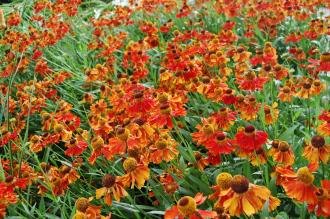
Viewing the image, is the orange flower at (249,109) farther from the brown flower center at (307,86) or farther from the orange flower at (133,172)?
the orange flower at (133,172)

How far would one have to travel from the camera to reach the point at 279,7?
3.41 m

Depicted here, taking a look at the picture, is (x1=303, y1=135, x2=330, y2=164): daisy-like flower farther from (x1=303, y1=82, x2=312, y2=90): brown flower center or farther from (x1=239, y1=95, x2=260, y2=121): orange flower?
(x1=303, y1=82, x2=312, y2=90): brown flower center

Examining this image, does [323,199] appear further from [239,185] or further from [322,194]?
[239,185]

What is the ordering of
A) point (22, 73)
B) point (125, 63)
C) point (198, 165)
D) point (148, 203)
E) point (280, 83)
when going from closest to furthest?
point (198, 165) < point (148, 203) < point (280, 83) < point (125, 63) < point (22, 73)

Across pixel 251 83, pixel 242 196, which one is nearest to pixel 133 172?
pixel 242 196

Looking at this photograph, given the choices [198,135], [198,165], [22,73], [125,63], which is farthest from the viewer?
[22,73]

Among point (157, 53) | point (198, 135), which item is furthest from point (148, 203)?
point (157, 53)

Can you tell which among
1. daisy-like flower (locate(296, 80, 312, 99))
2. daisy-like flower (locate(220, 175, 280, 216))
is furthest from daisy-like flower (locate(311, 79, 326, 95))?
daisy-like flower (locate(220, 175, 280, 216))

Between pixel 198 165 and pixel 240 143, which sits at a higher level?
pixel 240 143

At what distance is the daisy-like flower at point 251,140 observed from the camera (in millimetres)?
1367

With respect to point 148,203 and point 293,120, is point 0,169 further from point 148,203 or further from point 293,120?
point 293,120

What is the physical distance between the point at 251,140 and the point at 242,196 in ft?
1.11

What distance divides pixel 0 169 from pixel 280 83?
149 centimetres

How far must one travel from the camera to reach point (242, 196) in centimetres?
107
